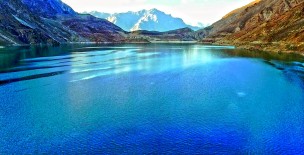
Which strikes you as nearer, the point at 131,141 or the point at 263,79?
the point at 131,141

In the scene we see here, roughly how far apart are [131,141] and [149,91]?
1300 inches

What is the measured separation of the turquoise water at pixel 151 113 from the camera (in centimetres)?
4369

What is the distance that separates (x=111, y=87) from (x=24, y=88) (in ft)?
65.3

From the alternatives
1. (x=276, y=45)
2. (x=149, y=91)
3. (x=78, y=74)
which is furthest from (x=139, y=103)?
(x=276, y=45)

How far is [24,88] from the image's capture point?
80.6 meters

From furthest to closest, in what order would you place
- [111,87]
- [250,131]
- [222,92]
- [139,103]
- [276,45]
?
[276,45] → [111,87] → [222,92] → [139,103] → [250,131]

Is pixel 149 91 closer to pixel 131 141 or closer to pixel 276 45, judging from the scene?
pixel 131 141

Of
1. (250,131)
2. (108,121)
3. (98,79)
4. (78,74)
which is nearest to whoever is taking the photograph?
(250,131)

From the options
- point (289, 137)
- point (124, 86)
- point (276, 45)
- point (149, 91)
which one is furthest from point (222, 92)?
point (276, 45)

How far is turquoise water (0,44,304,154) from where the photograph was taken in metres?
43.7

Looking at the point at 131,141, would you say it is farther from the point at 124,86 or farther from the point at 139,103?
the point at 124,86

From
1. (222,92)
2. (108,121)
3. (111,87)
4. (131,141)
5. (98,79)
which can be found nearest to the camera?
(131,141)

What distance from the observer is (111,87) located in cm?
8256

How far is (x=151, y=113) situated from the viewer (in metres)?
58.8
